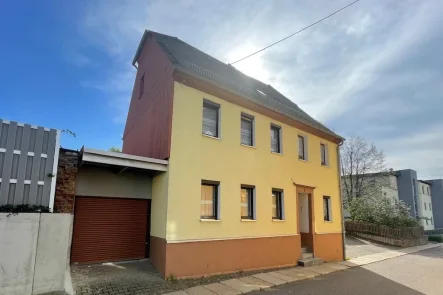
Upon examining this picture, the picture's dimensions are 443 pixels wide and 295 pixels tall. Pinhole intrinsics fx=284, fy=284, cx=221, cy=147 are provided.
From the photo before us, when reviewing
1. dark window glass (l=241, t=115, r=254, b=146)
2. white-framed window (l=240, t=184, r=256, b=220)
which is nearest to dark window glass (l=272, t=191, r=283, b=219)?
white-framed window (l=240, t=184, r=256, b=220)

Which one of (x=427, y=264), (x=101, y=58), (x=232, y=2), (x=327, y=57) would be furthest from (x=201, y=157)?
(x=427, y=264)

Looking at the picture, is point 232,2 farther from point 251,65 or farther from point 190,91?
point 251,65

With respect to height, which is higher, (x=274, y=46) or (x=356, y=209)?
(x=274, y=46)

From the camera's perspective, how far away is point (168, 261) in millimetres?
8117

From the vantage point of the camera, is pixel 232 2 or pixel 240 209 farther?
A: pixel 240 209

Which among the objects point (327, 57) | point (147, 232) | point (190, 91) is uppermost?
point (327, 57)

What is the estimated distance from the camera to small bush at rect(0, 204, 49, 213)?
222 inches

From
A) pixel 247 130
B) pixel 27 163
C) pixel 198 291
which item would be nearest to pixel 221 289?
pixel 198 291

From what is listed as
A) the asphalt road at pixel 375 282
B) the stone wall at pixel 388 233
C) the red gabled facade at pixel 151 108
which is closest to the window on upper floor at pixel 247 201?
the asphalt road at pixel 375 282

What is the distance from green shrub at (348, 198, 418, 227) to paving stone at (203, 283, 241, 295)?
1842 cm

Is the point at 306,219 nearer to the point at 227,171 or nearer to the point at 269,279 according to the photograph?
the point at 269,279

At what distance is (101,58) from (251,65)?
607cm

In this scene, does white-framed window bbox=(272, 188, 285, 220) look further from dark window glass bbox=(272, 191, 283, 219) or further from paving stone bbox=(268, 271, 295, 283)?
paving stone bbox=(268, 271, 295, 283)

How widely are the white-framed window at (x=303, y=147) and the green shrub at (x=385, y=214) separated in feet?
41.0
